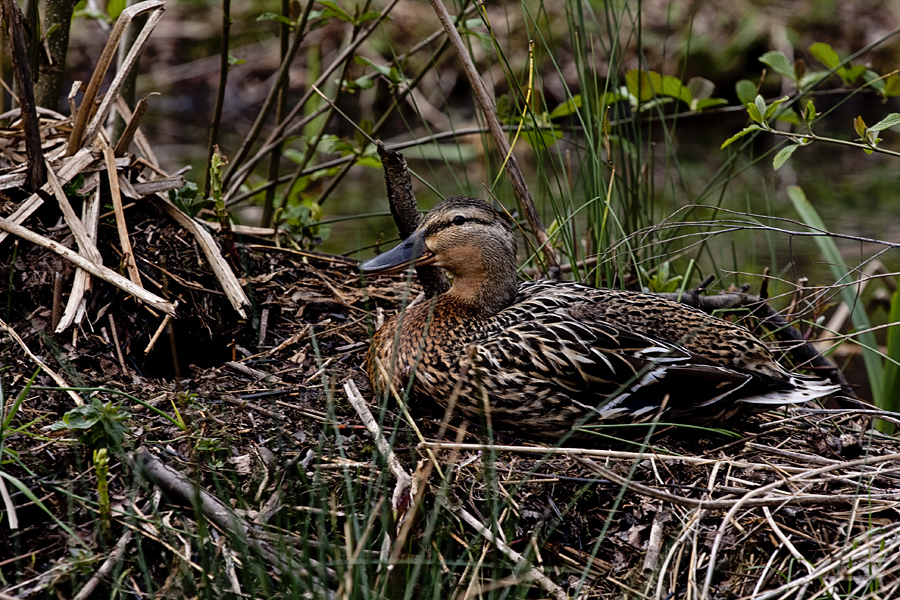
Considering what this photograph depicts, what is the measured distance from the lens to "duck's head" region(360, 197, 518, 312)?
3.51 meters

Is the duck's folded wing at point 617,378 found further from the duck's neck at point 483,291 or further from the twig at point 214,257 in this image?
the twig at point 214,257

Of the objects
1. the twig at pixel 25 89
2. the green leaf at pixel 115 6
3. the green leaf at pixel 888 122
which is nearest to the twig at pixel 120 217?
the twig at pixel 25 89

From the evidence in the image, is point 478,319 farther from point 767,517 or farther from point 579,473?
point 767,517

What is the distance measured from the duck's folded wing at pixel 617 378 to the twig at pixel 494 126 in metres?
0.77

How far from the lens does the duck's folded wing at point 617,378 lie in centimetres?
322

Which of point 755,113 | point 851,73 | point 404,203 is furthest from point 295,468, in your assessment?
point 851,73

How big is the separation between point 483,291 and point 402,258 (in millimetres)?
346

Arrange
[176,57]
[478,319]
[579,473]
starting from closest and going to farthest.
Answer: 1. [579,473]
2. [478,319]
3. [176,57]

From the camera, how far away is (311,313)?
4.07m

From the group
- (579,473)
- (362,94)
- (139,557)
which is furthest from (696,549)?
(362,94)

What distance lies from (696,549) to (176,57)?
31.5 ft

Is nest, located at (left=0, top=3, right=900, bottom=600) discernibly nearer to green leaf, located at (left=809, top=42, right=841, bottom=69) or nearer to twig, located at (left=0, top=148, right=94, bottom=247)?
twig, located at (left=0, top=148, right=94, bottom=247)

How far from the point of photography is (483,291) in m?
3.60

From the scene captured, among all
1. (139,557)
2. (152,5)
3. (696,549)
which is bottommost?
(696,549)
